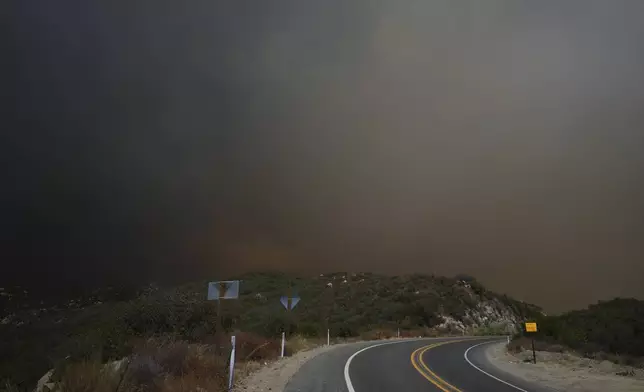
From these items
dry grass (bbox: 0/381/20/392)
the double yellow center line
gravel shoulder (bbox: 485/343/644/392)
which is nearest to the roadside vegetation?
gravel shoulder (bbox: 485/343/644/392)

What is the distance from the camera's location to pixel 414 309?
65.3 m

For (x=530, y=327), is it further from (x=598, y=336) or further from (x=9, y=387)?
(x=9, y=387)

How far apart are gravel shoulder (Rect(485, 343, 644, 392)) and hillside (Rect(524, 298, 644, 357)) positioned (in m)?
3.06

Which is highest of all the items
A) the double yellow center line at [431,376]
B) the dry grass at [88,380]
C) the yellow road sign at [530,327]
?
the yellow road sign at [530,327]

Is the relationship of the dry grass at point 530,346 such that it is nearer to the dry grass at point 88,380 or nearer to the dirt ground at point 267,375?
the dirt ground at point 267,375

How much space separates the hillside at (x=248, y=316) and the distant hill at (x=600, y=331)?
19.5 metres

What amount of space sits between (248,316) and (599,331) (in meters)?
32.1

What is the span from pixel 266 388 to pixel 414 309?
5626cm

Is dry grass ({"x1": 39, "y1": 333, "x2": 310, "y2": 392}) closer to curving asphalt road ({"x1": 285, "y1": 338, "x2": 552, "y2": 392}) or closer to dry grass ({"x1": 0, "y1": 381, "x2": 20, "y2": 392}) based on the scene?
dry grass ({"x1": 0, "y1": 381, "x2": 20, "y2": 392})

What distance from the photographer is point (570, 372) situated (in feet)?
61.9

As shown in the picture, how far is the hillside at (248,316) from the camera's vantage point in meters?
14.8

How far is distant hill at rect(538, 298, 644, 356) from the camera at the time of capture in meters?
26.0

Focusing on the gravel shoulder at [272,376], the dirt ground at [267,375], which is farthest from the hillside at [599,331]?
the dirt ground at [267,375]

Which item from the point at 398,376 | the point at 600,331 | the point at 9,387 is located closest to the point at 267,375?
the point at 398,376
